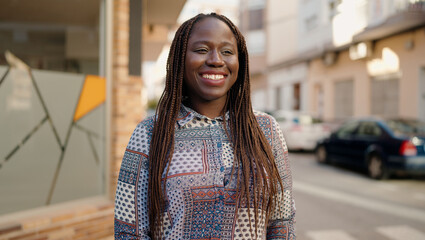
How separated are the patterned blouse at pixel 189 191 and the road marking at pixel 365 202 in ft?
17.6

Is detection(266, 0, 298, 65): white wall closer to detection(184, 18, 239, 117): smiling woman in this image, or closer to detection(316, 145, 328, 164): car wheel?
detection(316, 145, 328, 164): car wheel

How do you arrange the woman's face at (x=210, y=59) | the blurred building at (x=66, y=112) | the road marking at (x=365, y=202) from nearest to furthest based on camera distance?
the woman's face at (x=210, y=59)
the blurred building at (x=66, y=112)
the road marking at (x=365, y=202)

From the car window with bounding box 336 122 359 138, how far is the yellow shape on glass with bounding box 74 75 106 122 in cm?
740

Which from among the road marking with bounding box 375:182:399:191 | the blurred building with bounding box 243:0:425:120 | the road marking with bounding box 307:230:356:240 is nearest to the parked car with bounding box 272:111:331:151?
the blurred building with bounding box 243:0:425:120

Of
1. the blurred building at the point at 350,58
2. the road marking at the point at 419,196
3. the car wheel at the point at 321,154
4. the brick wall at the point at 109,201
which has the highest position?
the blurred building at the point at 350,58

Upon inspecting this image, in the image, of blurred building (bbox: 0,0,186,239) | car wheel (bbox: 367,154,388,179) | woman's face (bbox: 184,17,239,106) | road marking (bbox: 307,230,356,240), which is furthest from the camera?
car wheel (bbox: 367,154,388,179)

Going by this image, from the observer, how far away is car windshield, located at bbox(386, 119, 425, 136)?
8.64 metres

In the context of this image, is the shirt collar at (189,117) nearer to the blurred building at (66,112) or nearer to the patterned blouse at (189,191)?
the patterned blouse at (189,191)

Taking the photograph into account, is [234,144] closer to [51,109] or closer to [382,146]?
[51,109]

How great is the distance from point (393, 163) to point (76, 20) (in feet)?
22.7

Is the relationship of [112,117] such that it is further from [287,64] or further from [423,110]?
[287,64]

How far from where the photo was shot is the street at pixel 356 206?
17.5ft

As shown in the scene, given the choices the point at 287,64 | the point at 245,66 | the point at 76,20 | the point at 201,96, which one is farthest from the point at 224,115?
the point at 287,64

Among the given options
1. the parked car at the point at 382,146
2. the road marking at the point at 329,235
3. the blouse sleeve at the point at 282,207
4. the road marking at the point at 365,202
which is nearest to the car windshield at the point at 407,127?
the parked car at the point at 382,146
